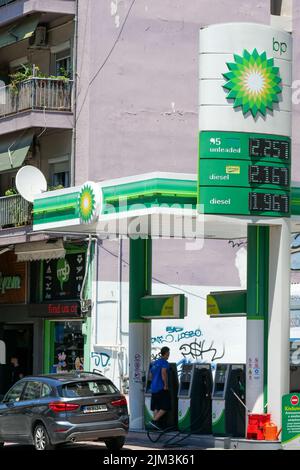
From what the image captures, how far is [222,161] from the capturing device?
2205 cm

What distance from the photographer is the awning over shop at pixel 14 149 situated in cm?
3550

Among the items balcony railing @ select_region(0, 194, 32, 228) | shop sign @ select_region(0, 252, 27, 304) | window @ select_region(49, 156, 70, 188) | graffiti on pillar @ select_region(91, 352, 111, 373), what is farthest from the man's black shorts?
shop sign @ select_region(0, 252, 27, 304)

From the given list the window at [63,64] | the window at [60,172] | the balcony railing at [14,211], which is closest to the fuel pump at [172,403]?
the balcony railing at [14,211]

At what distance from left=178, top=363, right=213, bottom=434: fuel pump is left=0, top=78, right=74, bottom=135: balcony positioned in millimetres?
13311

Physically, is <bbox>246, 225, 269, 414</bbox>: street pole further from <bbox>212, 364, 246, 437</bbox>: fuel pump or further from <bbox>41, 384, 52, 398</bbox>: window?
<bbox>41, 384, 52, 398</bbox>: window

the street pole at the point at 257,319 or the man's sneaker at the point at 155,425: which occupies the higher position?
the street pole at the point at 257,319

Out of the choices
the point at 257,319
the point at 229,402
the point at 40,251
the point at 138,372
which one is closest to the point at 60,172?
the point at 40,251

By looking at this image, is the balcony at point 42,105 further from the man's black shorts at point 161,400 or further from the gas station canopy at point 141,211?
the man's black shorts at point 161,400

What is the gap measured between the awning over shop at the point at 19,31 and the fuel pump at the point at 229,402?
16343 millimetres

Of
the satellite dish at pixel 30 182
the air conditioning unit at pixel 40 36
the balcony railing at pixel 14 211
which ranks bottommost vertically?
the balcony railing at pixel 14 211

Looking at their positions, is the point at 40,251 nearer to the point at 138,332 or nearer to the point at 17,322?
the point at 17,322

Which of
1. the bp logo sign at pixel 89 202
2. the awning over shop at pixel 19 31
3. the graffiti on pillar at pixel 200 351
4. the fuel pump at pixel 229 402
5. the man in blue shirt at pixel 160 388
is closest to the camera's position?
the fuel pump at pixel 229 402

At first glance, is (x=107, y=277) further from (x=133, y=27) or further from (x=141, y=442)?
(x=141, y=442)

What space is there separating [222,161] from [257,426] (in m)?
5.09
